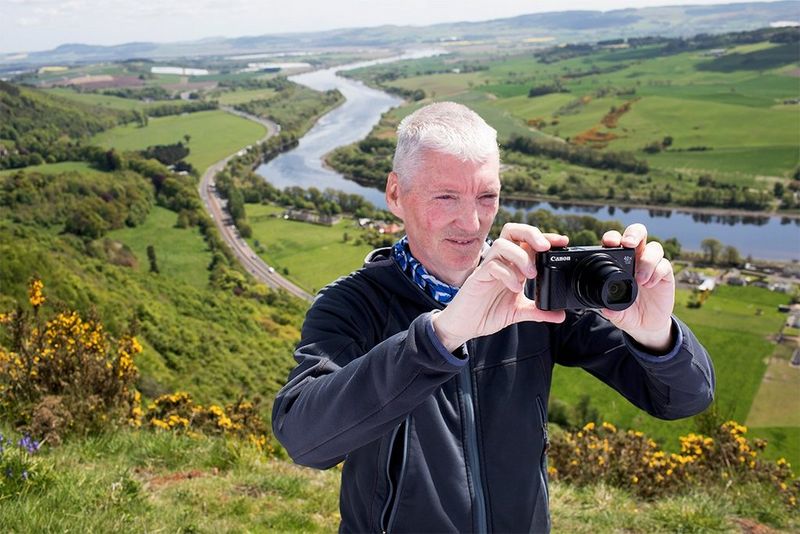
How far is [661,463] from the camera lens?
168 inches

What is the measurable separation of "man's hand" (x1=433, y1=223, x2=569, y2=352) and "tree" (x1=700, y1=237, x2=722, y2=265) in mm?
45345

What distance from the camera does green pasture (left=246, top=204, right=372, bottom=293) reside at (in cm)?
4359

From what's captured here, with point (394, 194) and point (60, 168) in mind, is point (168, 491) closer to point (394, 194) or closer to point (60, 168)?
point (394, 194)

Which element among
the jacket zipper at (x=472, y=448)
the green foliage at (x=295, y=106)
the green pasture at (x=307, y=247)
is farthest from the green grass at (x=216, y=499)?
the green foliage at (x=295, y=106)

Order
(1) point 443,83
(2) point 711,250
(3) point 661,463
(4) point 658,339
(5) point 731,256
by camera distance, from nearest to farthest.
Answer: (4) point 658,339 → (3) point 661,463 → (5) point 731,256 → (2) point 711,250 → (1) point 443,83

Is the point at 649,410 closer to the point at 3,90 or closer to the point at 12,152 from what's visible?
the point at 12,152

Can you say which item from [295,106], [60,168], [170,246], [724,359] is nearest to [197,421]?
[724,359]

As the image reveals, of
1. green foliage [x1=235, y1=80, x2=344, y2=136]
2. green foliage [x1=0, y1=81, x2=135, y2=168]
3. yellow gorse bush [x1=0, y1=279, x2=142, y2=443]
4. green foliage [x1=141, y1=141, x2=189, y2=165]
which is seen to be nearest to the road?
green foliage [x1=141, y1=141, x2=189, y2=165]

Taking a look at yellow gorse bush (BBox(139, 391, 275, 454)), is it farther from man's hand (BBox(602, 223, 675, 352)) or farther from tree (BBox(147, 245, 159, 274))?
tree (BBox(147, 245, 159, 274))

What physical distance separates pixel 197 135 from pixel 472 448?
91.0 metres

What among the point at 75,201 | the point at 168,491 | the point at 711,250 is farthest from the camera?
the point at 75,201

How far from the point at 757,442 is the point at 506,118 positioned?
87.0 metres

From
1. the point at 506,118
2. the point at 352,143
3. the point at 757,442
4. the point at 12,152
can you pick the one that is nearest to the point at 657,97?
the point at 506,118

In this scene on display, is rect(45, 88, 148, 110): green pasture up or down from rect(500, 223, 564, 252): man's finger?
down
